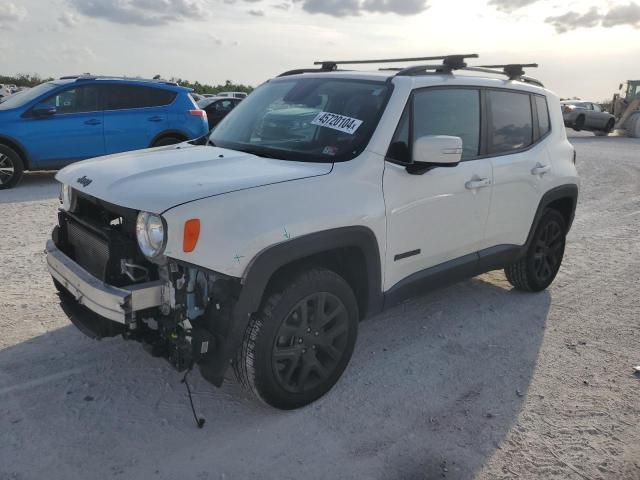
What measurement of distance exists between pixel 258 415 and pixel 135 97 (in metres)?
7.94

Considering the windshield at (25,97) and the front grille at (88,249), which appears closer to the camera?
the front grille at (88,249)

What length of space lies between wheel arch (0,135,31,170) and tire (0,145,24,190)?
64 millimetres

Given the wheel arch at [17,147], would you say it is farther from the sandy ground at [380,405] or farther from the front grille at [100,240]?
the front grille at [100,240]

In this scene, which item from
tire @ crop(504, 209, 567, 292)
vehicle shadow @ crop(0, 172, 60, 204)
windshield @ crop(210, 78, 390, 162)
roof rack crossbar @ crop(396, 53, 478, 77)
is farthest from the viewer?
vehicle shadow @ crop(0, 172, 60, 204)

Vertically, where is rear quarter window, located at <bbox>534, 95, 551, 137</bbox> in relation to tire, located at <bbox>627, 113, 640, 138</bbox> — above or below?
above

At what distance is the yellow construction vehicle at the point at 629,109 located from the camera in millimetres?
25719

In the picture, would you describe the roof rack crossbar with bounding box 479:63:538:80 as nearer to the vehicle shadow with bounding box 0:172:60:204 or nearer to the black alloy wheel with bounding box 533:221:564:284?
the black alloy wheel with bounding box 533:221:564:284

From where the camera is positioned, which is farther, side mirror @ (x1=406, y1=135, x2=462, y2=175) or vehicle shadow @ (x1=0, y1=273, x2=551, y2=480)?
side mirror @ (x1=406, y1=135, x2=462, y2=175)

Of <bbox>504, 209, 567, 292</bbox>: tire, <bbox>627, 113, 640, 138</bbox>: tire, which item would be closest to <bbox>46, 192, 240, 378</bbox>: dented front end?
<bbox>504, 209, 567, 292</bbox>: tire

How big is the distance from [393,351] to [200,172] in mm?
1868

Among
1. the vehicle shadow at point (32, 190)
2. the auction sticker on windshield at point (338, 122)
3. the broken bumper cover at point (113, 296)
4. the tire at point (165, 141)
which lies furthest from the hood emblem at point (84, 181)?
the tire at point (165, 141)

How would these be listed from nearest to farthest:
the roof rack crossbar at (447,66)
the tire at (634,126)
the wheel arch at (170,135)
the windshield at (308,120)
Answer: the windshield at (308,120), the roof rack crossbar at (447,66), the wheel arch at (170,135), the tire at (634,126)

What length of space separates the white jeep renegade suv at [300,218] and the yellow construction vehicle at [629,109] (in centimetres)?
2459

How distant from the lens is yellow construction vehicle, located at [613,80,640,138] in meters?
25.7
